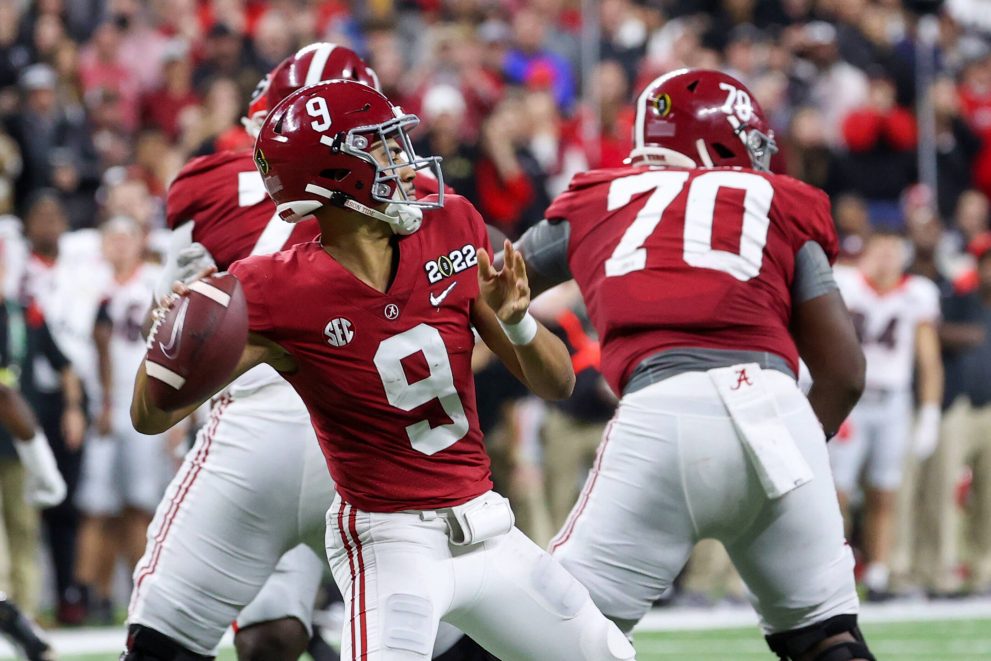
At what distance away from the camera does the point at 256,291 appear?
3535 mm

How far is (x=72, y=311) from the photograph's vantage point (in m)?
9.09

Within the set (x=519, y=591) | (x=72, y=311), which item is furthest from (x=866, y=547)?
(x=519, y=591)

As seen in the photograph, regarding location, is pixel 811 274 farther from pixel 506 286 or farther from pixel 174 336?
pixel 174 336

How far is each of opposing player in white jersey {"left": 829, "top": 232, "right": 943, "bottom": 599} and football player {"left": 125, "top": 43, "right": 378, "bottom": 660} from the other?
541 cm

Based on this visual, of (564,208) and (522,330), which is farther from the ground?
(522,330)

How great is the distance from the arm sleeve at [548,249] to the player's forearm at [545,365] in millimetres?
843

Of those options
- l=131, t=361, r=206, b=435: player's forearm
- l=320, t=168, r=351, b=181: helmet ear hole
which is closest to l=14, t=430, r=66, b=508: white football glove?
l=131, t=361, r=206, b=435: player's forearm

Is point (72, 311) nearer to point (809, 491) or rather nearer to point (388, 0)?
point (388, 0)

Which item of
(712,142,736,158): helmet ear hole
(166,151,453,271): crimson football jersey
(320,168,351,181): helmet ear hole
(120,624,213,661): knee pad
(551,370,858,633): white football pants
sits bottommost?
(120,624,213,661): knee pad

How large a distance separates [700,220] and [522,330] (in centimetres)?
89

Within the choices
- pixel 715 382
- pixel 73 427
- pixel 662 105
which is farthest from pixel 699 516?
pixel 73 427

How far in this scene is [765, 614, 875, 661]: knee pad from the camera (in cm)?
406

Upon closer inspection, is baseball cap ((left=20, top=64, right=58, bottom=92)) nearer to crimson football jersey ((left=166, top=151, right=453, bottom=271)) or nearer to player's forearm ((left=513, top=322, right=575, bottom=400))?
crimson football jersey ((left=166, top=151, right=453, bottom=271))

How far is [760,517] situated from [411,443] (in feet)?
3.26
